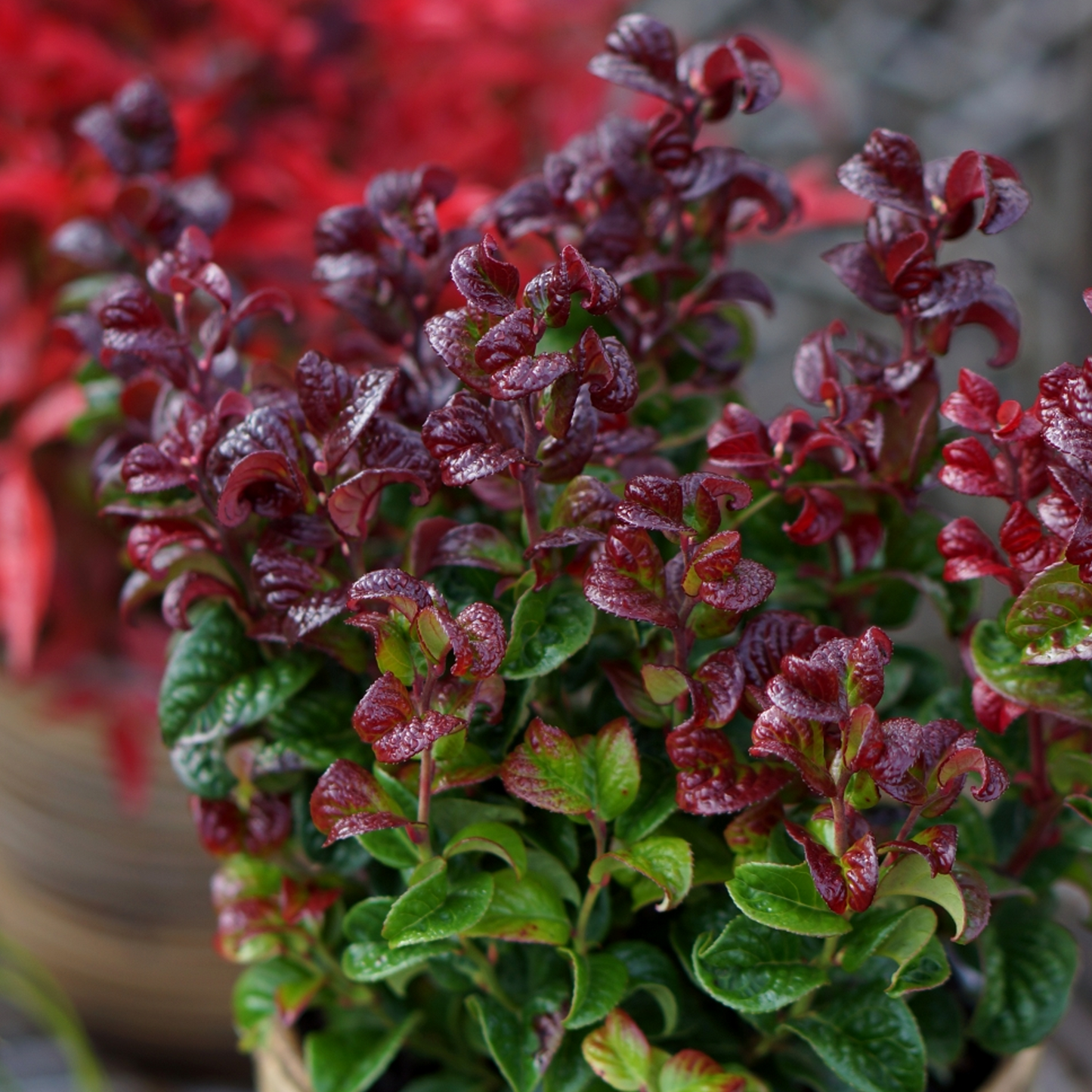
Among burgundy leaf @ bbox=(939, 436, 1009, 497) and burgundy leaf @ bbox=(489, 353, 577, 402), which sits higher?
burgundy leaf @ bbox=(489, 353, 577, 402)

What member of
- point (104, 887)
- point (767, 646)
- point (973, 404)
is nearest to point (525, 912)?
point (767, 646)

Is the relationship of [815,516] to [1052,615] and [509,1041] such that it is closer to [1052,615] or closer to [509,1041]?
[1052,615]

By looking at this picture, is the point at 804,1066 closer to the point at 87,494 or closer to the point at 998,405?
the point at 998,405

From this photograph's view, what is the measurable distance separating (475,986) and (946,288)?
1.00 feet

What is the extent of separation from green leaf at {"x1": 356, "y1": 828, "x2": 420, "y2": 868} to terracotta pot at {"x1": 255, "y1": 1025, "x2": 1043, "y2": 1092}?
0.39ft

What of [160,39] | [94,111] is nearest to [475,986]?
[94,111]

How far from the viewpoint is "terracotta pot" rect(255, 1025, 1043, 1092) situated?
450 millimetres

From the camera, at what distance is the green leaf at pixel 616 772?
0.38 meters

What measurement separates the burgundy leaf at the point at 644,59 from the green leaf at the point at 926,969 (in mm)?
308

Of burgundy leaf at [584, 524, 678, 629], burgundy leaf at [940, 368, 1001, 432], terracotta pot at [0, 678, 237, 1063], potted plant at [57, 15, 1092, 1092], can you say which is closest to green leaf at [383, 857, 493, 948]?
potted plant at [57, 15, 1092, 1092]

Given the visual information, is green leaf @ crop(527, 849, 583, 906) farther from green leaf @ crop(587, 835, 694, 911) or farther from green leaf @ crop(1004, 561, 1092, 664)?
green leaf @ crop(1004, 561, 1092, 664)

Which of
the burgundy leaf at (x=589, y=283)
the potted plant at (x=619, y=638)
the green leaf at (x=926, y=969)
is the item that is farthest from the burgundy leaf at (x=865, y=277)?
the green leaf at (x=926, y=969)

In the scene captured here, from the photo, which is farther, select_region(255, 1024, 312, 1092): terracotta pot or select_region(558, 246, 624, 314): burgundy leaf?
select_region(255, 1024, 312, 1092): terracotta pot

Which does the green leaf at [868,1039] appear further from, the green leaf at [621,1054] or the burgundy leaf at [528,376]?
the burgundy leaf at [528,376]
